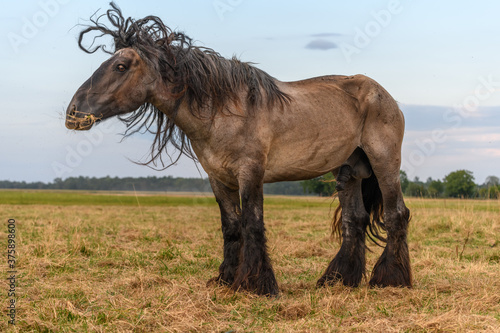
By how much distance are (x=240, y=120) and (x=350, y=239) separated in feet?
7.92

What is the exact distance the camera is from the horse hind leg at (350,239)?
6207 millimetres

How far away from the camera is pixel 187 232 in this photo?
11883mm

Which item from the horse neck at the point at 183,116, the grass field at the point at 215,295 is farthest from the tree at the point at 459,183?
the horse neck at the point at 183,116

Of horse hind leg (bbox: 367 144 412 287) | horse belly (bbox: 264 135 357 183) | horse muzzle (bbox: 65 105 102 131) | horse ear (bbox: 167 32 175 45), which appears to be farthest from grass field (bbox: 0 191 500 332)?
horse ear (bbox: 167 32 175 45)

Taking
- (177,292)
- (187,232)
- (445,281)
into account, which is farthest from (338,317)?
(187,232)

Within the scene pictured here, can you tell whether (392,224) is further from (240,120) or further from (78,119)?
(78,119)

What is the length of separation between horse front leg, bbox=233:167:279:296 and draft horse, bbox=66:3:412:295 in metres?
0.01

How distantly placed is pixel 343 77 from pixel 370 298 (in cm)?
277

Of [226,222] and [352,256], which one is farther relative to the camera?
[352,256]

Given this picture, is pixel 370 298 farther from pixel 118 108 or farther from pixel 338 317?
pixel 118 108

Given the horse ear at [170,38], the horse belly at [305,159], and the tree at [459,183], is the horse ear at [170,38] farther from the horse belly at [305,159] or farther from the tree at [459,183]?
the tree at [459,183]

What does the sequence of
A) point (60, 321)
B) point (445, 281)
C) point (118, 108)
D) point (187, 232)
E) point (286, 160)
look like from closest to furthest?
point (60, 321), point (118, 108), point (286, 160), point (445, 281), point (187, 232)

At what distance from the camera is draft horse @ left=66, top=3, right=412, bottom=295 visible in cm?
495

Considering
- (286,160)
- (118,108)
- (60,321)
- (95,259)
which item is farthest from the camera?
(95,259)
